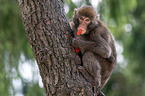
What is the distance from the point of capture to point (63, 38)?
3.47 metres

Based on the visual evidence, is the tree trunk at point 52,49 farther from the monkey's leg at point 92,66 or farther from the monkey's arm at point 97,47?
the monkey's arm at point 97,47

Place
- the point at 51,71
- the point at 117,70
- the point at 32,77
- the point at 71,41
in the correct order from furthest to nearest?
the point at 117,70 → the point at 32,77 → the point at 71,41 → the point at 51,71

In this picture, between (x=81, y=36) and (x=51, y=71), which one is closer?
(x=51, y=71)

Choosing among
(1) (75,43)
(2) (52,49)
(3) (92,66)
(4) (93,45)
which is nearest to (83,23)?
(4) (93,45)

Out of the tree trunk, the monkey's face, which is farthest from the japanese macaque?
the tree trunk

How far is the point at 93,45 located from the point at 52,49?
0.97 meters

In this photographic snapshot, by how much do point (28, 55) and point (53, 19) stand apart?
278 cm

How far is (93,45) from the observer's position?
13.3 ft

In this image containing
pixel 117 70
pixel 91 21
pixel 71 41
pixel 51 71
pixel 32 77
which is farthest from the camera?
pixel 117 70

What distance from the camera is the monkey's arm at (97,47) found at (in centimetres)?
397

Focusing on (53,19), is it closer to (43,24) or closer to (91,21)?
(43,24)

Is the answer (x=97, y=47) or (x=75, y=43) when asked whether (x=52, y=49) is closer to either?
(x=75, y=43)

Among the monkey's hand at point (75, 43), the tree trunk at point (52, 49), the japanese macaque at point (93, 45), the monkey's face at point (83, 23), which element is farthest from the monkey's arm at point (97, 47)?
the tree trunk at point (52, 49)

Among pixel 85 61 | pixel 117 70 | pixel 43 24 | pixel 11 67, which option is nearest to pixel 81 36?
pixel 85 61
